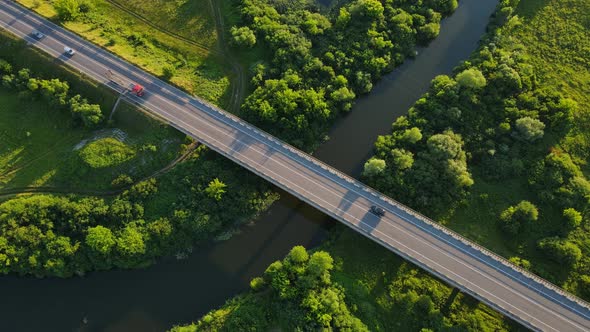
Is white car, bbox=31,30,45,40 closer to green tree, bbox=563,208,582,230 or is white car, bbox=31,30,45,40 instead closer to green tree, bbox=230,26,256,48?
green tree, bbox=230,26,256,48

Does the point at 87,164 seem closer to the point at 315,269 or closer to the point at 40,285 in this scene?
the point at 40,285

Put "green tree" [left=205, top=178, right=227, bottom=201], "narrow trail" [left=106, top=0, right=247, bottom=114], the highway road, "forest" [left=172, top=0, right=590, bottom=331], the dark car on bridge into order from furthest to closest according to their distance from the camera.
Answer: "narrow trail" [left=106, top=0, right=247, bottom=114]
"green tree" [left=205, top=178, right=227, bottom=201]
the dark car on bridge
"forest" [left=172, top=0, right=590, bottom=331]
the highway road

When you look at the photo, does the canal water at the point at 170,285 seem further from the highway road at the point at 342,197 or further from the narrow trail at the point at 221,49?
the narrow trail at the point at 221,49

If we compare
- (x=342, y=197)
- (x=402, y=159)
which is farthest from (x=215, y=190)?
(x=402, y=159)

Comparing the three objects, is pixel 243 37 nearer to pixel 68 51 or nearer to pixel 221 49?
pixel 221 49

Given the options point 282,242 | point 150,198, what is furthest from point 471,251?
point 150,198

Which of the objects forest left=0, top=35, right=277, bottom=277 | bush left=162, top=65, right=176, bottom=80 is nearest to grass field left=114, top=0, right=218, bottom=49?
bush left=162, top=65, right=176, bottom=80

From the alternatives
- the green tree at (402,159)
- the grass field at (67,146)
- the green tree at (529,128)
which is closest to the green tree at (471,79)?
the green tree at (529,128)
